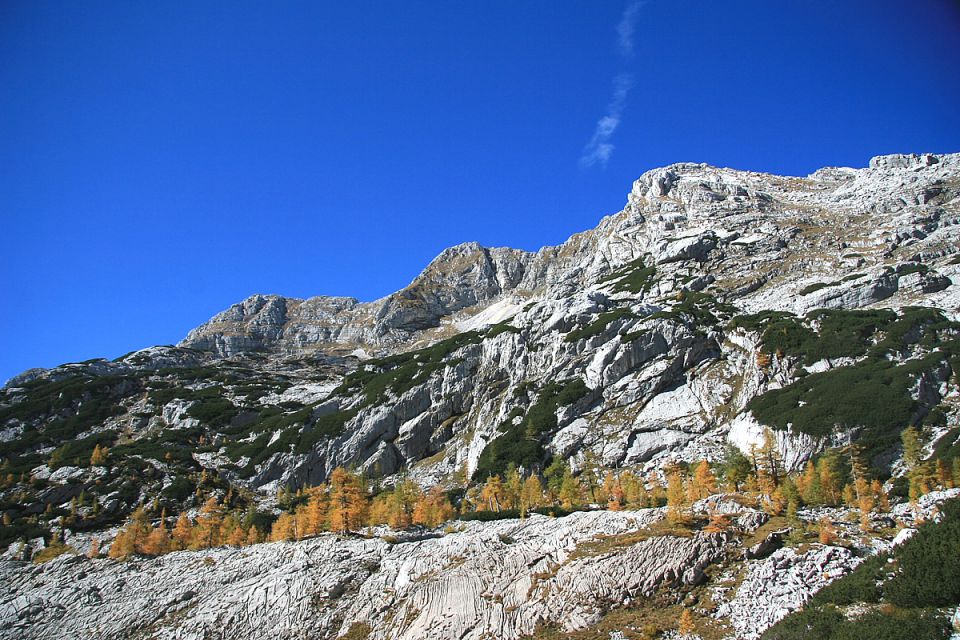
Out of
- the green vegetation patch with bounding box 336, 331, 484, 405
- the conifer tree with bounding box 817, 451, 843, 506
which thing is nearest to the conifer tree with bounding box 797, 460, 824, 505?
the conifer tree with bounding box 817, 451, 843, 506

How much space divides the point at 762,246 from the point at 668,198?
56829 millimetres

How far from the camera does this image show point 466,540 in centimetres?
3925

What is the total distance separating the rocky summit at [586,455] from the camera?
29203 mm

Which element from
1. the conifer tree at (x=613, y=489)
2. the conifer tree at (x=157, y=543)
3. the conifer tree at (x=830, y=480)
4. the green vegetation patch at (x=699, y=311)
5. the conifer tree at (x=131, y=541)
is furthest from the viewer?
the green vegetation patch at (x=699, y=311)

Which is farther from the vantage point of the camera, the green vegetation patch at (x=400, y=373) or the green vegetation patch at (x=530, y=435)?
the green vegetation patch at (x=400, y=373)

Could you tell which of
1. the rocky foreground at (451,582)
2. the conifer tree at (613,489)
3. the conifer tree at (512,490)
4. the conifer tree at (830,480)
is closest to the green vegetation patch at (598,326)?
the conifer tree at (512,490)

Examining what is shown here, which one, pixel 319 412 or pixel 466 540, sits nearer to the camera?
pixel 466 540

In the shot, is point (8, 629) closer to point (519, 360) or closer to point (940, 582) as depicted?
point (940, 582)

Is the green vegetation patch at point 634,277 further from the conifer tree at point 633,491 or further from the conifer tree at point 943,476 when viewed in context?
the conifer tree at point 943,476

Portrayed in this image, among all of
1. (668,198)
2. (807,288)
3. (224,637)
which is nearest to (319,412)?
(224,637)

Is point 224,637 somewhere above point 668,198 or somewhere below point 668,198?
below

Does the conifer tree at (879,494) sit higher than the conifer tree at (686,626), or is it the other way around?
the conifer tree at (879,494)

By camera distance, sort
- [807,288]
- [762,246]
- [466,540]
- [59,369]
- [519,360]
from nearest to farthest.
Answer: [466,540] < [807,288] < [519,360] < [762,246] < [59,369]

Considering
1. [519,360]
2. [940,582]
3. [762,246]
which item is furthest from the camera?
[762,246]
